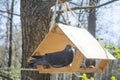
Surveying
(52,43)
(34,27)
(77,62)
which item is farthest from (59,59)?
(34,27)

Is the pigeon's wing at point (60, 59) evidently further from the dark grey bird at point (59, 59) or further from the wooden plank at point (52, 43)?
the wooden plank at point (52, 43)

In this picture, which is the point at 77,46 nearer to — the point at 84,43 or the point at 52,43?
the point at 84,43

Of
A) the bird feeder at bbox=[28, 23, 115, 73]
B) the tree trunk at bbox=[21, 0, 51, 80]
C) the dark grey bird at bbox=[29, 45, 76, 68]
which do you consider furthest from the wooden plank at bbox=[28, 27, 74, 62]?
the tree trunk at bbox=[21, 0, 51, 80]

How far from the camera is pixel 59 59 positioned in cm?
200

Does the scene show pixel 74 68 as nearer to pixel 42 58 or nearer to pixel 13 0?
pixel 42 58

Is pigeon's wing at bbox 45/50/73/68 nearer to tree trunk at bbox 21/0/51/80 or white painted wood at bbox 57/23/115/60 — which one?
white painted wood at bbox 57/23/115/60

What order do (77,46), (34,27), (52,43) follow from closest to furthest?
(77,46) < (52,43) < (34,27)

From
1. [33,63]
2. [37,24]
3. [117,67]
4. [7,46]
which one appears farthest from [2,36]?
[33,63]

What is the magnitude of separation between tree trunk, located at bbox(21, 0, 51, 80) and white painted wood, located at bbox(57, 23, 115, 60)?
764mm

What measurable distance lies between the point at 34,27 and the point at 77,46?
103cm

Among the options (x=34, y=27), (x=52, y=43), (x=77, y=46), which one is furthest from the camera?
(x=34, y=27)

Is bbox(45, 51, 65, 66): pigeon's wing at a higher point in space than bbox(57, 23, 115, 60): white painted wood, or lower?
lower

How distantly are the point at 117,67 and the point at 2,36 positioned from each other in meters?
4.25

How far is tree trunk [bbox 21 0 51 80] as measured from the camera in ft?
9.43
